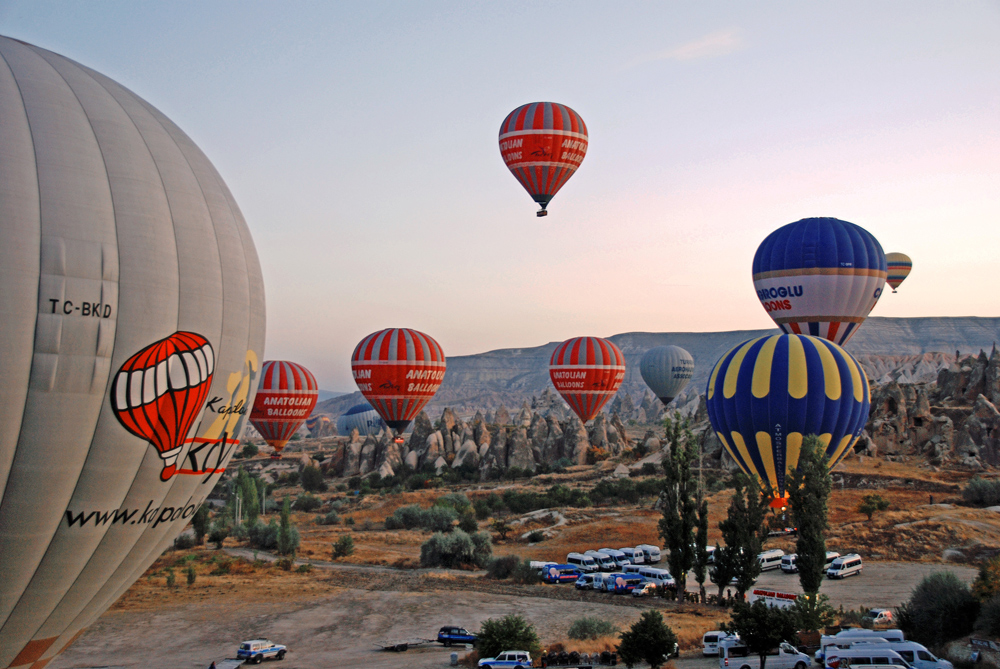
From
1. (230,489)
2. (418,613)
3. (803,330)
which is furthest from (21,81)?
(230,489)

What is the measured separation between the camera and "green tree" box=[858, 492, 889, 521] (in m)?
42.1

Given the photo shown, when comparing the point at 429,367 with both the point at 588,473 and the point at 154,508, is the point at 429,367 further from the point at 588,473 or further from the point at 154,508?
the point at 154,508

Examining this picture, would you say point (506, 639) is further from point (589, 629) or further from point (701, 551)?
point (701, 551)

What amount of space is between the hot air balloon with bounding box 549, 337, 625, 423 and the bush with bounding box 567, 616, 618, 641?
3866 cm

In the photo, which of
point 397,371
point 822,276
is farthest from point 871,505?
point 397,371

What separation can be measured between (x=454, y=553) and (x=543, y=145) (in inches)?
999

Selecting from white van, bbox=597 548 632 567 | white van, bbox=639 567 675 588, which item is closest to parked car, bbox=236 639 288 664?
white van, bbox=639 567 675 588

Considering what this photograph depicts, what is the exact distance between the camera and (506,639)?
23.1 metres

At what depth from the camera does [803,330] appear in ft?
152

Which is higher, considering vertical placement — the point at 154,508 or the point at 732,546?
the point at 154,508

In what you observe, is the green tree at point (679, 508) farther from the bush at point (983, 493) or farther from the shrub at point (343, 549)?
the bush at point (983, 493)

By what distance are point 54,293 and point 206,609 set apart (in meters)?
21.7

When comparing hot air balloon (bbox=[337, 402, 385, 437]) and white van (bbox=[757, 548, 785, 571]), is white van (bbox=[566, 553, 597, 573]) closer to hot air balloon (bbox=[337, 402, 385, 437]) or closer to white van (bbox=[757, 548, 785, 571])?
white van (bbox=[757, 548, 785, 571])

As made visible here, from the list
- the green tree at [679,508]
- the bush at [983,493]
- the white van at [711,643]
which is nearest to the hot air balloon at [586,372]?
the bush at [983,493]
